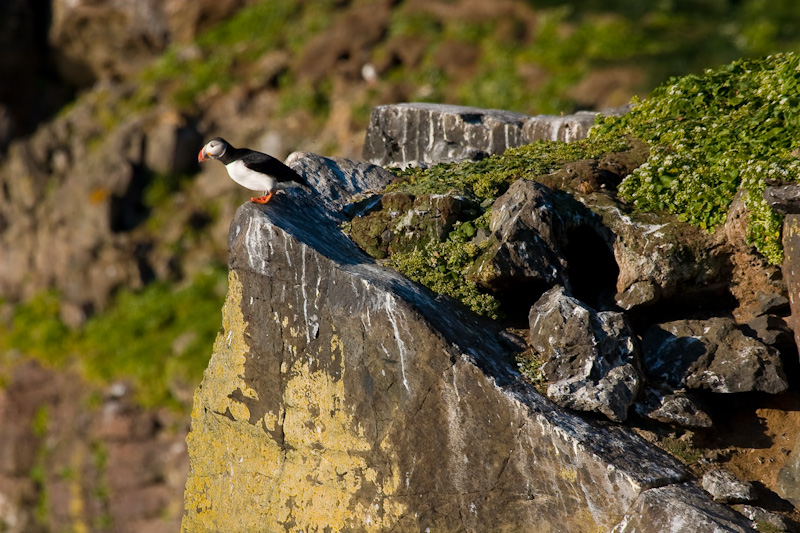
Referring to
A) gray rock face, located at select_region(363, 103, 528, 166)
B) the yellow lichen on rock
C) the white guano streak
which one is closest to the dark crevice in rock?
the white guano streak

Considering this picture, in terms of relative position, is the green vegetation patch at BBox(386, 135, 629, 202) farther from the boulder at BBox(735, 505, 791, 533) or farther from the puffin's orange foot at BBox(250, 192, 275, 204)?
the boulder at BBox(735, 505, 791, 533)

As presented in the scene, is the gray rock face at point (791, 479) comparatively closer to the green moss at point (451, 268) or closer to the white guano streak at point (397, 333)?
the green moss at point (451, 268)

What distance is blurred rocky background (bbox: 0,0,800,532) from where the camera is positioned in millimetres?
21828

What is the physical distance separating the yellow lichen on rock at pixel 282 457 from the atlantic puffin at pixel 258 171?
3.31ft

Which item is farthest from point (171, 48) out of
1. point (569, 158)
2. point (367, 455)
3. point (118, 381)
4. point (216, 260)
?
point (367, 455)

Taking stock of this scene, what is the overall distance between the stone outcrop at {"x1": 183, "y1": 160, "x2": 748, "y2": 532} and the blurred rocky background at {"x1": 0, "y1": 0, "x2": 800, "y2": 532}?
13653 mm

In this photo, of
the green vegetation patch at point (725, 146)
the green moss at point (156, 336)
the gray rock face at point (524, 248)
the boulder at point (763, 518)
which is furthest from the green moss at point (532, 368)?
the green moss at point (156, 336)

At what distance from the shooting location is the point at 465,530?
712 cm

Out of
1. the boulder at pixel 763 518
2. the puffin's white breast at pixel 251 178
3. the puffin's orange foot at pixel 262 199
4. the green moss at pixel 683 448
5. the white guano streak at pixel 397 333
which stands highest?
the puffin's white breast at pixel 251 178

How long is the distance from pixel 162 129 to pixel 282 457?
62.9 ft

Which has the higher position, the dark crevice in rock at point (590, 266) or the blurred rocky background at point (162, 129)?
the blurred rocky background at point (162, 129)

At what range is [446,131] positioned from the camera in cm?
1170

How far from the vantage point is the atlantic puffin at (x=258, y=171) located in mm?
8453

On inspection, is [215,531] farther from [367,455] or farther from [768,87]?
[768,87]
